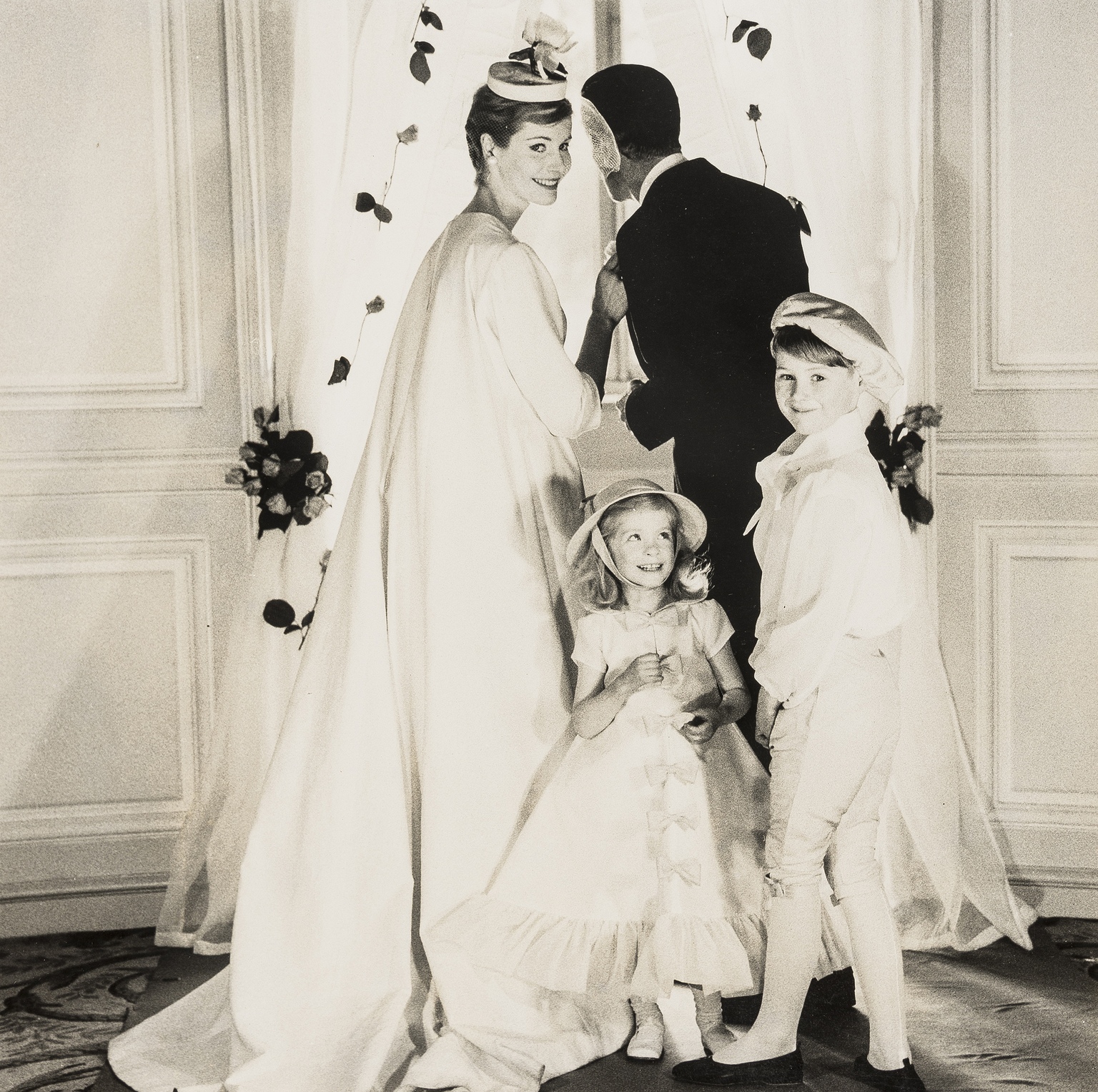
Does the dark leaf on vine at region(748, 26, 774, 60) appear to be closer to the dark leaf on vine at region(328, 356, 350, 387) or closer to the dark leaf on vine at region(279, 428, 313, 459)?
the dark leaf on vine at region(328, 356, 350, 387)

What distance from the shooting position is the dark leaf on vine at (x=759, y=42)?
2592 mm

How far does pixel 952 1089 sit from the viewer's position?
2213 millimetres

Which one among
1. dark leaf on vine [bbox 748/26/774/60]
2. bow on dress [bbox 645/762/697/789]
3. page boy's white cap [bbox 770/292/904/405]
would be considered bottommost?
bow on dress [bbox 645/762/697/789]

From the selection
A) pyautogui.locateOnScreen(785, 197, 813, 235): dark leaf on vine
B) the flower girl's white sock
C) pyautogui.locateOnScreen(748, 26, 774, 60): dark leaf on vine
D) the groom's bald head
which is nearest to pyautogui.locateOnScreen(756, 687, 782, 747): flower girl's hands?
the flower girl's white sock

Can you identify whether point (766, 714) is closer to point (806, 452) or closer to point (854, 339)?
point (806, 452)

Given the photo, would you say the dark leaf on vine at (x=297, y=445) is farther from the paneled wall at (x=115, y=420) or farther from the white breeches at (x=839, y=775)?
the white breeches at (x=839, y=775)

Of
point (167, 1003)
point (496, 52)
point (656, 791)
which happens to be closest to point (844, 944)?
point (656, 791)

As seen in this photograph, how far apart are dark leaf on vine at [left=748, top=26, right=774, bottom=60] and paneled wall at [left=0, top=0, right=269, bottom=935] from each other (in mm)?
1133

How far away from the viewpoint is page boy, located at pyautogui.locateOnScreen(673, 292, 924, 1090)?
7.13 feet

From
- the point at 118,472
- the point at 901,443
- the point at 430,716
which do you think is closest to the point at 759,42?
the point at 901,443

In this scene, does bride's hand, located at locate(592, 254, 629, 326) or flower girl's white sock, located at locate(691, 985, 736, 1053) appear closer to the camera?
flower girl's white sock, located at locate(691, 985, 736, 1053)

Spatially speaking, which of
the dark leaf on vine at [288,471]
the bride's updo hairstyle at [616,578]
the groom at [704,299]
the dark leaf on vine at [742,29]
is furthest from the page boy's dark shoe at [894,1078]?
the dark leaf on vine at [742,29]

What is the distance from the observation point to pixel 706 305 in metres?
2.40

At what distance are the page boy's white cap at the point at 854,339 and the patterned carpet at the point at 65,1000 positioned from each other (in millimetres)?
1910
